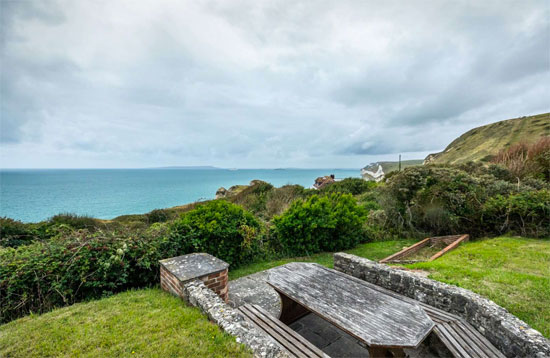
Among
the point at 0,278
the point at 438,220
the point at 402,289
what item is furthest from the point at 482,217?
the point at 0,278

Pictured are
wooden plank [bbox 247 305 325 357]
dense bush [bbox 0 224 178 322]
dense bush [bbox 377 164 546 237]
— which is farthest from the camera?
dense bush [bbox 377 164 546 237]

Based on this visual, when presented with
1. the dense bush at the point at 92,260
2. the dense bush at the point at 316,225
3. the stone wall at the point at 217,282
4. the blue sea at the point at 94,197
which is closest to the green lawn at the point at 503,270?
the dense bush at the point at 316,225

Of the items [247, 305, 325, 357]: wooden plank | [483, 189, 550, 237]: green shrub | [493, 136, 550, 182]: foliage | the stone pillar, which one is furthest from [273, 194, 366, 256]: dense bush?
[493, 136, 550, 182]: foliage

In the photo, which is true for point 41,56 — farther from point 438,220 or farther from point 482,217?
point 482,217

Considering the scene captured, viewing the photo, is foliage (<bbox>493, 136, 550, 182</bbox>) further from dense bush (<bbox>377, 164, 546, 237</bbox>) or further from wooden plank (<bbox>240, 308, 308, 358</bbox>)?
wooden plank (<bbox>240, 308, 308, 358</bbox>)

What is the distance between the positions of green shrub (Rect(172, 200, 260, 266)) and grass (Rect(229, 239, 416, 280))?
0.39 metres

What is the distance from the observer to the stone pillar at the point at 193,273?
3.49 meters

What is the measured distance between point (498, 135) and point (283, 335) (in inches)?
1906

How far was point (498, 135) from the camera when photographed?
35.1 m

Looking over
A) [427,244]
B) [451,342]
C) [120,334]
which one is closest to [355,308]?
[451,342]

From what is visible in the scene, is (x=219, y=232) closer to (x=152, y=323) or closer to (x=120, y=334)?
(x=152, y=323)

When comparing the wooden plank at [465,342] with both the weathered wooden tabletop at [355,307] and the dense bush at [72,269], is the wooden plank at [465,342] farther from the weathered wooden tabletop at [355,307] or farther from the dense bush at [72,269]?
the dense bush at [72,269]

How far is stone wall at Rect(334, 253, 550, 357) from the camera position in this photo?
2.43m

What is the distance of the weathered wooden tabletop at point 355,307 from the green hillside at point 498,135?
30471 mm
